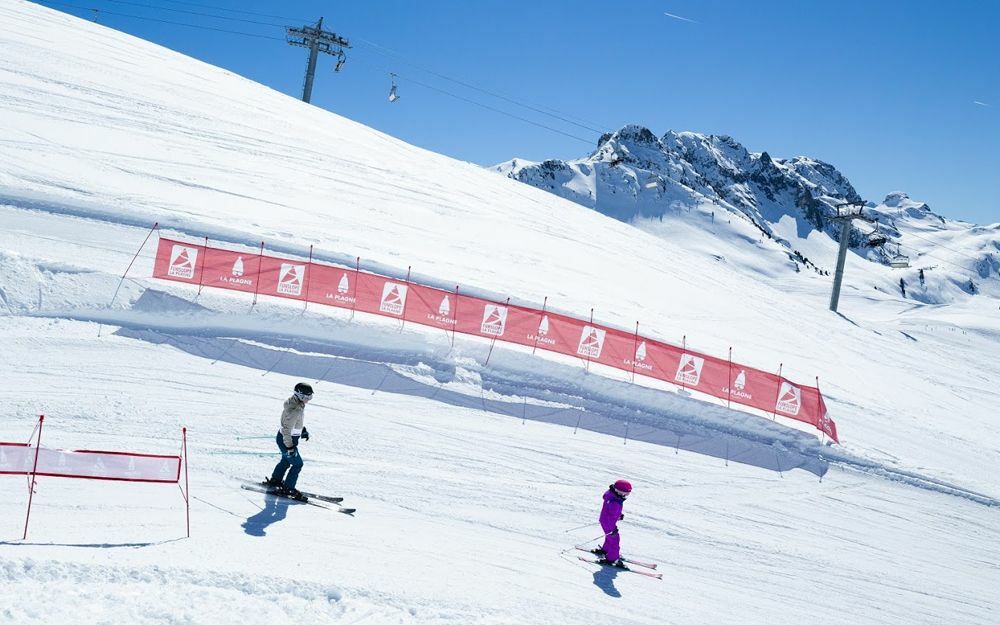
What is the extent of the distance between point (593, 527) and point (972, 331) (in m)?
46.2

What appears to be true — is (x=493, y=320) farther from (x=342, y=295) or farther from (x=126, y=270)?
(x=126, y=270)

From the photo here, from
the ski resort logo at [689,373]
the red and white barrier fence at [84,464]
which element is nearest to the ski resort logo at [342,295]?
the ski resort logo at [689,373]

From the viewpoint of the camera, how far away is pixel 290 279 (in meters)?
14.6

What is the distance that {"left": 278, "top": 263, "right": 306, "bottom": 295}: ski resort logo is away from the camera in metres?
14.5

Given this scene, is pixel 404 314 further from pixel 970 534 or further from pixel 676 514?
pixel 970 534

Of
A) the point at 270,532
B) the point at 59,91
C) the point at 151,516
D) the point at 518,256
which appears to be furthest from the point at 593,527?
the point at 59,91

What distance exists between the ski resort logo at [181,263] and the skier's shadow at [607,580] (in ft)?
34.8

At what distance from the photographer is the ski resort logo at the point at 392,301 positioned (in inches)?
584

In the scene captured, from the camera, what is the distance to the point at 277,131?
3123 cm

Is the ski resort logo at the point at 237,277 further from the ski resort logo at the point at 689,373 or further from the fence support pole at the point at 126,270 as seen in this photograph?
the ski resort logo at the point at 689,373

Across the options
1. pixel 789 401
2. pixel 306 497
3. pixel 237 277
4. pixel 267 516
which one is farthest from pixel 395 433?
pixel 789 401

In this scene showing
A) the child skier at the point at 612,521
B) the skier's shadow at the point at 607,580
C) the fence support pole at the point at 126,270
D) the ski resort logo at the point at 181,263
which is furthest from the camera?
the ski resort logo at the point at 181,263

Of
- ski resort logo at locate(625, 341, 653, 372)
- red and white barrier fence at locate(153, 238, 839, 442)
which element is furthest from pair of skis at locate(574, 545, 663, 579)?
ski resort logo at locate(625, 341, 653, 372)

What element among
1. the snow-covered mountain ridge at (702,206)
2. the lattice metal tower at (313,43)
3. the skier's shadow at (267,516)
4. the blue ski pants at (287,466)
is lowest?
the skier's shadow at (267,516)
